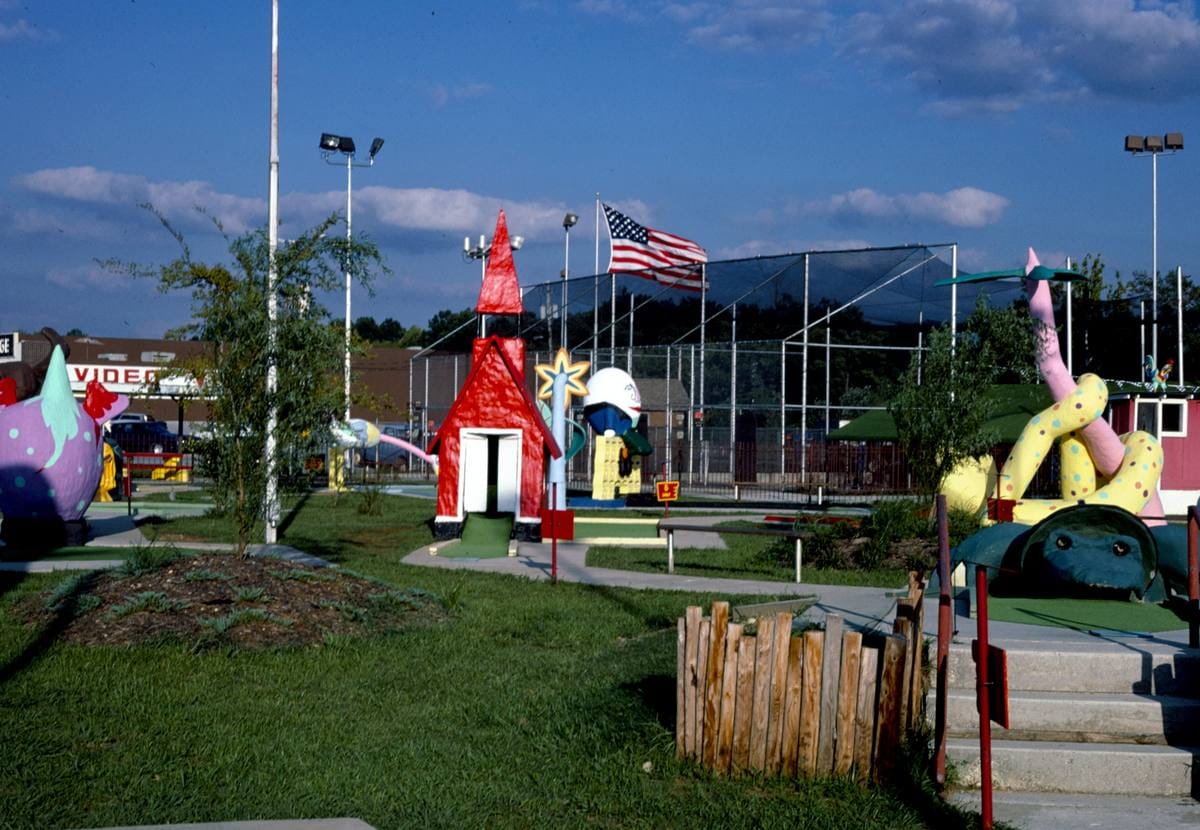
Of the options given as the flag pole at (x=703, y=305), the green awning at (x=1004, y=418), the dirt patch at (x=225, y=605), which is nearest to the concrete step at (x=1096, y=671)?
the dirt patch at (x=225, y=605)

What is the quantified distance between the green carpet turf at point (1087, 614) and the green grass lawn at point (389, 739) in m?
2.85

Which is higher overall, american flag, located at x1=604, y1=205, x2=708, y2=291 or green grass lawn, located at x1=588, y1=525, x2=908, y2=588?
Result: american flag, located at x1=604, y1=205, x2=708, y2=291

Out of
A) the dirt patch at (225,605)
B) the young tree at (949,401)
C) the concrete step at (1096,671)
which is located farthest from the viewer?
the young tree at (949,401)

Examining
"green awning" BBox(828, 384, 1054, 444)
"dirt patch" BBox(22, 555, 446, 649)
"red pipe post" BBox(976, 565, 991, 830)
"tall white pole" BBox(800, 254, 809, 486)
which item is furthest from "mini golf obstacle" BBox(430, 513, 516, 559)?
"tall white pole" BBox(800, 254, 809, 486)

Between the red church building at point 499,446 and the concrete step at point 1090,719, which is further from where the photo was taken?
the red church building at point 499,446

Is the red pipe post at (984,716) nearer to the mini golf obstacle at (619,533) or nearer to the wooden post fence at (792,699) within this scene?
the wooden post fence at (792,699)

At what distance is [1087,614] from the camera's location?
10773 mm

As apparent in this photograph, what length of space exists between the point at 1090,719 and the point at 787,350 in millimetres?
31258

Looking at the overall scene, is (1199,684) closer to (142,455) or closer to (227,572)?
(227,572)

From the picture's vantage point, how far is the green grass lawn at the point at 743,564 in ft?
57.8

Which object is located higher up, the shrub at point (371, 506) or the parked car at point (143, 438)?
the parked car at point (143, 438)

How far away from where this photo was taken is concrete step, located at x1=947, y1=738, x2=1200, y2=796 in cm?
766

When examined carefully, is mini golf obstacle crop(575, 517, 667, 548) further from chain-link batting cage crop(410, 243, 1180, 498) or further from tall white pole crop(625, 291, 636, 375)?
tall white pole crop(625, 291, 636, 375)

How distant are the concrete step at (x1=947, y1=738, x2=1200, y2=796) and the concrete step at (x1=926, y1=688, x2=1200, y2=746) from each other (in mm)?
291
